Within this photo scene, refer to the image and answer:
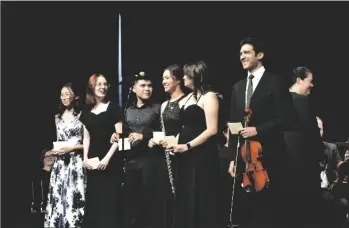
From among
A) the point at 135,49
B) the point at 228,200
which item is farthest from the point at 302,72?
the point at 135,49

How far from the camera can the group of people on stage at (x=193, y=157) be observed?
12.7 feet

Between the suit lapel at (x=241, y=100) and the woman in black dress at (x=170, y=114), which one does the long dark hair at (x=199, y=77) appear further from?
the suit lapel at (x=241, y=100)

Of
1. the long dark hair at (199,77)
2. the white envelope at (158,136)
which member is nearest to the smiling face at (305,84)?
the long dark hair at (199,77)

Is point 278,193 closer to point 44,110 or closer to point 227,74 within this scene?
point 227,74

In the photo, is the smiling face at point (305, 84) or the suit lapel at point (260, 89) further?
the smiling face at point (305, 84)

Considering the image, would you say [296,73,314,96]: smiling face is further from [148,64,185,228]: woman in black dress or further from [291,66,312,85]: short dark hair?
[148,64,185,228]: woman in black dress

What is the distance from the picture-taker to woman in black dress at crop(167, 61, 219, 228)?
4.31 m

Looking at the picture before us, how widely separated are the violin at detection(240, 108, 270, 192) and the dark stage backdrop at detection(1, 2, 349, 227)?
86.6 inches

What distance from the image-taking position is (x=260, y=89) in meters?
3.89

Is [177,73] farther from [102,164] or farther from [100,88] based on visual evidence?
[102,164]

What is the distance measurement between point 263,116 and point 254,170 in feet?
1.34

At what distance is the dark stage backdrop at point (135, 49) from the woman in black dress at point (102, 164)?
1085 mm

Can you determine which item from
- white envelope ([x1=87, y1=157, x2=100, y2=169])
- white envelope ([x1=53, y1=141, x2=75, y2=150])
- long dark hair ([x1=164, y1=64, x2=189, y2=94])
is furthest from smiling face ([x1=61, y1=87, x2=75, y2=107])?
long dark hair ([x1=164, y1=64, x2=189, y2=94])

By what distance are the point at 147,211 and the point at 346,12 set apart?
9.59ft
